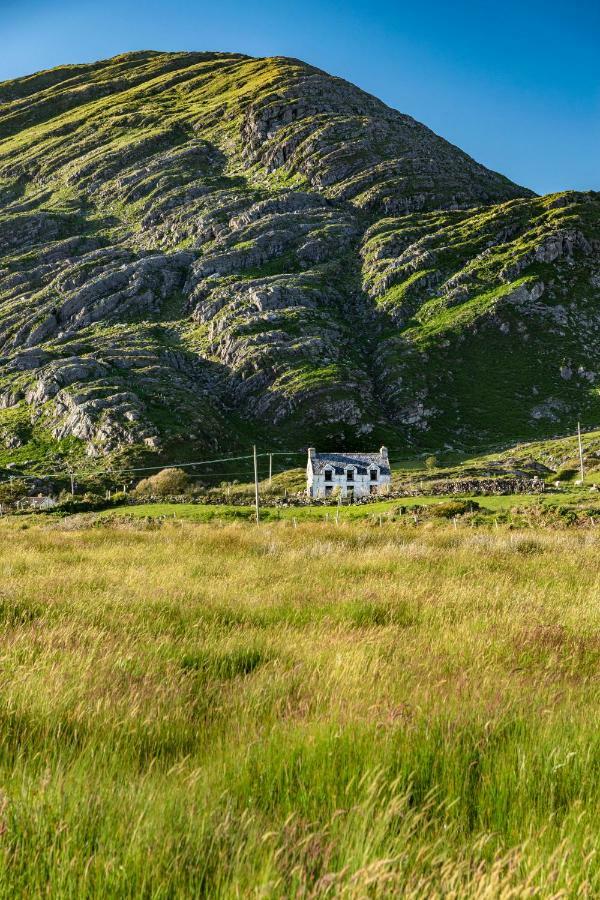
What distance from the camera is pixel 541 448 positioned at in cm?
8850

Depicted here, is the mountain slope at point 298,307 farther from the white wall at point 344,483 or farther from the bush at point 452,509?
Answer: the bush at point 452,509

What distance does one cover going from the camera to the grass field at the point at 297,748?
216 centimetres

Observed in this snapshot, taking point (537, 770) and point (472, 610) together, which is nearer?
point (537, 770)

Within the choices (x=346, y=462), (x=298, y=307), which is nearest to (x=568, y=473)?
(x=346, y=462)

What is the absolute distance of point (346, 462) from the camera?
273 feet

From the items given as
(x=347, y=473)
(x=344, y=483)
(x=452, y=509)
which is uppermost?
(x=347, y=473)

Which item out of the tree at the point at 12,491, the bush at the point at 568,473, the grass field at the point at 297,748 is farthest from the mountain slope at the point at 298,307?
the grass field at the point at 297,748

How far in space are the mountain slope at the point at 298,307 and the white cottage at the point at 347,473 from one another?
19991 millimetres

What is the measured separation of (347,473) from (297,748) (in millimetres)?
79872

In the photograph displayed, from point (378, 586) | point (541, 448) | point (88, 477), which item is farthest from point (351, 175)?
point (378, 586)

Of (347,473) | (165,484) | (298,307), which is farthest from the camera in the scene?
(298,307)

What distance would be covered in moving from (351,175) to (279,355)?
105 metres

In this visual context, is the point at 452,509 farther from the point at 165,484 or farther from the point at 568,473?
the point at 165,484

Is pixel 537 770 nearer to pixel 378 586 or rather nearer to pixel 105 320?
pixel 378 586
